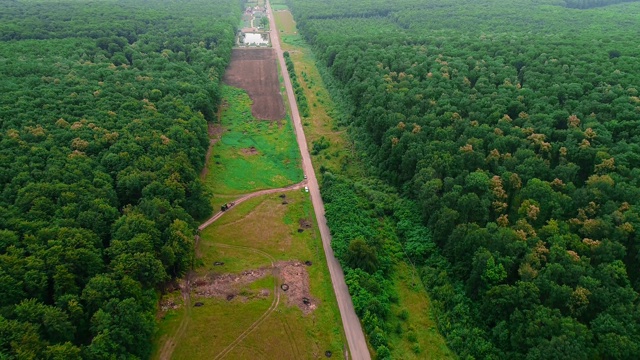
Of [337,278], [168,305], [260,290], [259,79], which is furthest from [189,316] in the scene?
[259,79]

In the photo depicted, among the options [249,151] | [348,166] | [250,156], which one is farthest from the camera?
[249,151]

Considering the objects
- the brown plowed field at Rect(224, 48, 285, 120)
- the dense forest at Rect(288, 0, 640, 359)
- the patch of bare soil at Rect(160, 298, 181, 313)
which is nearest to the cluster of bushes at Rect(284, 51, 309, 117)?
the brown plowed field at Rect(224, 48, 285, 120)

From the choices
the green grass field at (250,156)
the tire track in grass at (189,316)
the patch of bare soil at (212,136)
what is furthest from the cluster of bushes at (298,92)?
the tire track in grass at (189,316)

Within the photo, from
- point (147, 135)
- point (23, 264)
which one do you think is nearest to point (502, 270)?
point (23, 264)

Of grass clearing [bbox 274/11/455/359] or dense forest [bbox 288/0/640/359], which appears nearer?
dense forest [bbox 288/0/640/359]

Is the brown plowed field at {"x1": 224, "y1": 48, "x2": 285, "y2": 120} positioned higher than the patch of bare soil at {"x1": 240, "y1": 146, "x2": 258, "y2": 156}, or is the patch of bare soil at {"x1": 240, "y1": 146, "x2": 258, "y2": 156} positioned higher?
the brown plowed field at {"x1": 224, "y1": 48, "x2": 285, "y2": 120}

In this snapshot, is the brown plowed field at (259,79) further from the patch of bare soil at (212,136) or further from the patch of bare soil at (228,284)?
the patch of bare soil at (228,284)

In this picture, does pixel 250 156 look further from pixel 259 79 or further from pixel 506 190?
pixel 506 190

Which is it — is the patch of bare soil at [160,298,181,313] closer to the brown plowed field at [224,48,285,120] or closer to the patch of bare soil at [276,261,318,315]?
the patch of bare soil at [276,261,318,315]

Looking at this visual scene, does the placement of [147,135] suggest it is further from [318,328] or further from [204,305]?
[318,328]
